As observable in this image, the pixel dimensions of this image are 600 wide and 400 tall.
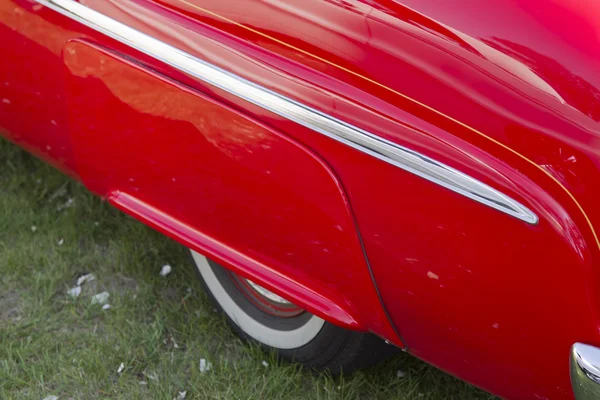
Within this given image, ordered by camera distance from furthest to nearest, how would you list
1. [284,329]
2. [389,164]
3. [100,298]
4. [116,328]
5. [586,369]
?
[100,298]
[116,328]
[284,329]
[389,164]
[586,369]

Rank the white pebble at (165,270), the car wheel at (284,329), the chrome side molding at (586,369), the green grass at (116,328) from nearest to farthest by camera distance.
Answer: the chrome side molding at (586,369), the car wheel at (284,329), the green grass at (116,328), the white pebble at (165,270)

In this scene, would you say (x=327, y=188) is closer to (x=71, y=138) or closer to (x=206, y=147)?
(x=206, y=147)

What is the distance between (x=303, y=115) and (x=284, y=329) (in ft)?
2.86

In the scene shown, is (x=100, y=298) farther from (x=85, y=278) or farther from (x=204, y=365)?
(x=204, y=365)

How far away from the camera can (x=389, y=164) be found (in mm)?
1696

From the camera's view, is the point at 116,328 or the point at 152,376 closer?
the point at 152,376

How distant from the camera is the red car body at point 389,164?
1555 mm

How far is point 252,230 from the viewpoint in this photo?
2014 millimetres

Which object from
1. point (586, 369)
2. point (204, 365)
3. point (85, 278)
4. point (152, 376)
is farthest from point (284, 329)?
point (586, 369)

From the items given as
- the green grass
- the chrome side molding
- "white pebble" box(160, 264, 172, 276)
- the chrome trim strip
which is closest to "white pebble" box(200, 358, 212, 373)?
the green grass

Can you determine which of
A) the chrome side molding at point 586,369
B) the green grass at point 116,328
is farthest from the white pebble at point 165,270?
the chrome side molding at point 586,369

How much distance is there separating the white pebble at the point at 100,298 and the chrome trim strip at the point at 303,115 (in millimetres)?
1020

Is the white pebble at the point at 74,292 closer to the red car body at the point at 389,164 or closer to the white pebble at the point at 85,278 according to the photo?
the white pebble at the point at 85,278

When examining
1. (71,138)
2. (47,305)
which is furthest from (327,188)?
(47,305)
